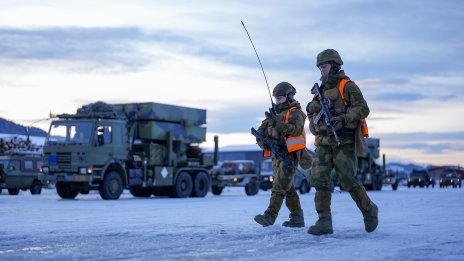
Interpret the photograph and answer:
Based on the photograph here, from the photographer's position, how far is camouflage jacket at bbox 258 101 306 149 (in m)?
8.79

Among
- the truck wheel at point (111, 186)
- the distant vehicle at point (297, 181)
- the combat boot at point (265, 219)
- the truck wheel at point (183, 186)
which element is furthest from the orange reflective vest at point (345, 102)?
the distant vehicle at point (297, 181)

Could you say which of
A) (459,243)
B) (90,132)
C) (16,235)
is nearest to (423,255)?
(459,243)

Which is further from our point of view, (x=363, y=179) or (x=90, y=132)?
(x=363, y=179)

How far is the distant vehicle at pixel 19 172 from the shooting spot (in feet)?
88.4

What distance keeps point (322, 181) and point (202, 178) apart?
19.0 metres

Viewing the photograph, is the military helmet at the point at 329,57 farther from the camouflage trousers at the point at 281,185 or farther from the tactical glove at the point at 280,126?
the camouflage trousers at the point at 281,185

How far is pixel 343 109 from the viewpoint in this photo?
7941 mm

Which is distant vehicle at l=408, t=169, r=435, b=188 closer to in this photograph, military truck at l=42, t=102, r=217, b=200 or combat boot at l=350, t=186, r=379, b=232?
military truck at l=42, t=102, r=217, b=200

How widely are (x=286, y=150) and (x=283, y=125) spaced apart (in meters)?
0.35

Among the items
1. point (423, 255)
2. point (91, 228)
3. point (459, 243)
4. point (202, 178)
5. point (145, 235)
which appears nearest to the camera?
point (423, 255)

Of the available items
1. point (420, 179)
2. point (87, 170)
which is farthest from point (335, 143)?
point (420, 179)

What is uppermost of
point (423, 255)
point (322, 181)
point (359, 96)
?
point (359, 96)

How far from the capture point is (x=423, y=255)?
5879 millimetres

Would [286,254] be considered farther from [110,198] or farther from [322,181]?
[110,198]
